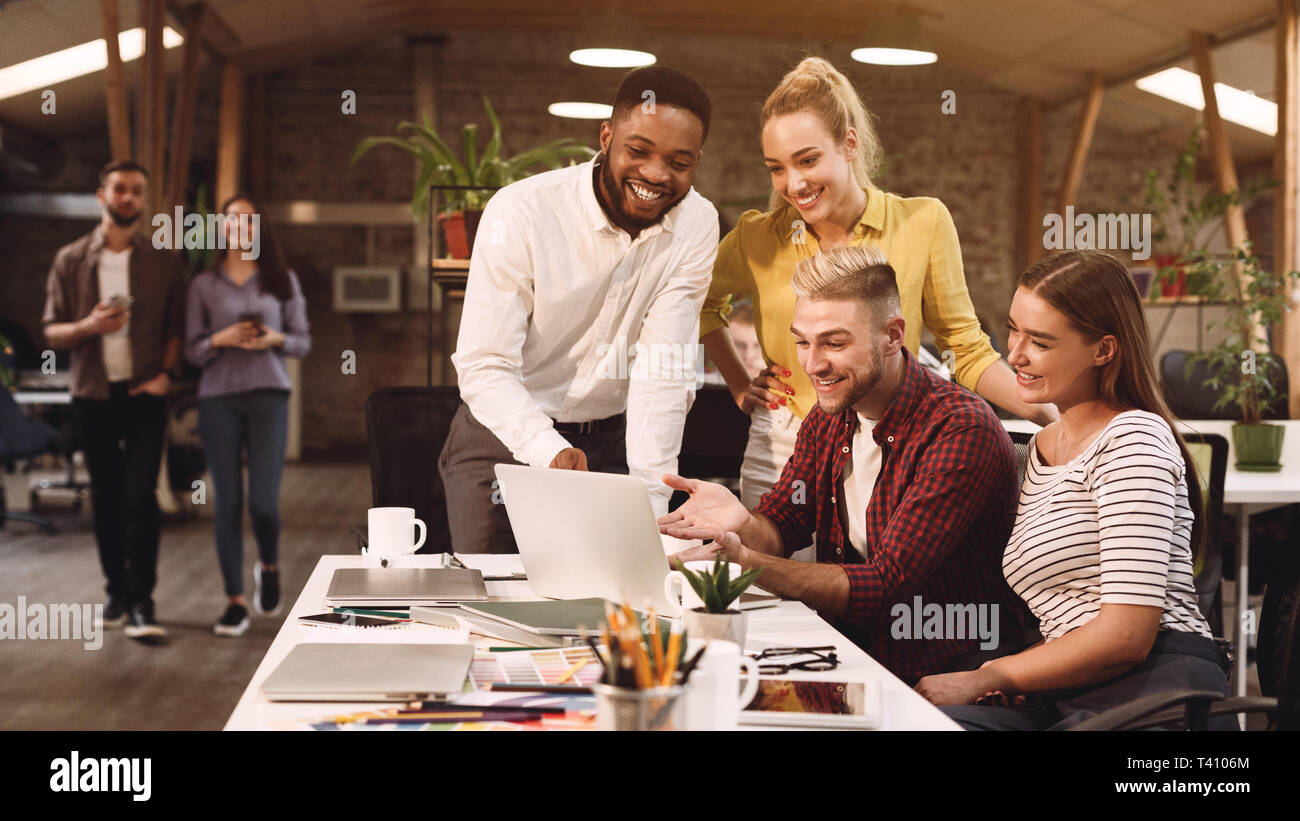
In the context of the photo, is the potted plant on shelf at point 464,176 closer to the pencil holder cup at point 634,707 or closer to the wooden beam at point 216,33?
the pencil holder cup at point 634,707

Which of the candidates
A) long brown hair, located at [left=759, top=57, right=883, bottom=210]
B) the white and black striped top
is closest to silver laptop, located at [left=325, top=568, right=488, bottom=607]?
the white and black striped top

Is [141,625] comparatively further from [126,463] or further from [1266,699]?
[1266,699]

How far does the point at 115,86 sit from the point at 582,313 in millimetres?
4615

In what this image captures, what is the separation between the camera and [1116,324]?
172cm

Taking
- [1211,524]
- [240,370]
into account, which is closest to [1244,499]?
[1211,524]

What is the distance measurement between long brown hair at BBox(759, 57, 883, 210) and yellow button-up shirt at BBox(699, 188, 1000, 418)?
123 millimetres

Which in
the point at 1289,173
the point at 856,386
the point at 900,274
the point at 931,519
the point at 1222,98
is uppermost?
the point at 1222,98

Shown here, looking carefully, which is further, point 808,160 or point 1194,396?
point 1194,396

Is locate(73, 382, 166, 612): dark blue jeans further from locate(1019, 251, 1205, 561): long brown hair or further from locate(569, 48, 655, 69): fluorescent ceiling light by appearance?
locate(1019, 251, 1205, 561): long brown hair

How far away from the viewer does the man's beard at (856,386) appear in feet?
6.15

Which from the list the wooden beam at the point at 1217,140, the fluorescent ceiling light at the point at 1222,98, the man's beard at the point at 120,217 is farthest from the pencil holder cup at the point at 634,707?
the fluorescent ceiling light at the point at 1222,98

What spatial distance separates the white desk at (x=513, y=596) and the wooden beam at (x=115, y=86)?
4.77 metres

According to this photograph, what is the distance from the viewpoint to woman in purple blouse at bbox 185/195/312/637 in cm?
436
